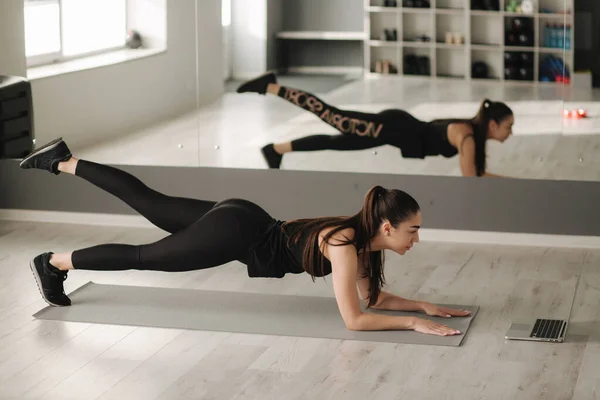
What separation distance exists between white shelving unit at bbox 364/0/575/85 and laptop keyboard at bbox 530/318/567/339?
149 cm

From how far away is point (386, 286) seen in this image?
4.98 meters

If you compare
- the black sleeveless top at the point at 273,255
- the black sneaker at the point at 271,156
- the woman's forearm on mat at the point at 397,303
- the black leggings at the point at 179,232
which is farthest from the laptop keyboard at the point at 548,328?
the black sneaker at the point at 271,156

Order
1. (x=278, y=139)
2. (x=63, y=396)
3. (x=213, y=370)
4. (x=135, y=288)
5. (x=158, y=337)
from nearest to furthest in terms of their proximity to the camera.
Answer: (x=63, y=396) → (x=213, y=370) → (x=158, y=337) → (x=135, y=288) → (x=278, y=139)

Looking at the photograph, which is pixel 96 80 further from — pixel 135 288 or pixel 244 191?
pixel 135 288

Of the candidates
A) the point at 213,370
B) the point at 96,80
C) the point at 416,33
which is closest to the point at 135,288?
the point at 213,370

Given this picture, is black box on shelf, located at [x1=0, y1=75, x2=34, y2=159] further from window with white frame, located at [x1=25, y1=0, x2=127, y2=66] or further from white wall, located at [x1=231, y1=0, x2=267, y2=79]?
white wall, located at [x1=231, y1=0, x2=267, y2=79]

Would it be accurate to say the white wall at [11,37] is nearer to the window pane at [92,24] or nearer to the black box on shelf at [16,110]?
the black box on shelf at [16,110]

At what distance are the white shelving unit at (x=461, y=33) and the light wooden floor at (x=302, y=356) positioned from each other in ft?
3.60

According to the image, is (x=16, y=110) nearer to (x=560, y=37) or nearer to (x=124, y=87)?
(x=124, y=87)

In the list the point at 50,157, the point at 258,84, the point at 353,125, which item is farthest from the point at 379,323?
the point at 258,84

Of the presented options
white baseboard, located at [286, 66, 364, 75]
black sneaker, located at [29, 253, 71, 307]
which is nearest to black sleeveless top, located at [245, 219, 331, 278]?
black sneaker, located at [29, 253, 71, 307]

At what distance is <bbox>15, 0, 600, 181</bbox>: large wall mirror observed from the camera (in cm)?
536

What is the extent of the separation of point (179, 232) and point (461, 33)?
2005mm

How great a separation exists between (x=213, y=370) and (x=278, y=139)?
2.31m
